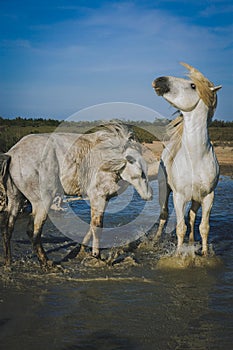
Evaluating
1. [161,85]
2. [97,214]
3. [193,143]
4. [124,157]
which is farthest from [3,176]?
[193,143]

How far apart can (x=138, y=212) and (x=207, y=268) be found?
12.1 feet

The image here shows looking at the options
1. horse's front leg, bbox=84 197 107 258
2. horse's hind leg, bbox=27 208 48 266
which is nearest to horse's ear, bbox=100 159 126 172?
horse's front leg, bbox=84 197 107 258

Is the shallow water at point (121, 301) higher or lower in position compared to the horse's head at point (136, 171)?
lower

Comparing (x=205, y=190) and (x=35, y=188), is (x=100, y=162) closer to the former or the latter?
(x=35, y=188)

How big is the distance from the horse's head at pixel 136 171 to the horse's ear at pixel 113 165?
0.07 metres

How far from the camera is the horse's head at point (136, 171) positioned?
17.3 feet

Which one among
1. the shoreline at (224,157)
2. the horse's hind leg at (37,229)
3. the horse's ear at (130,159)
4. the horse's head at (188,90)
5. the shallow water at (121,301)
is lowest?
the shallow water at (121,301)

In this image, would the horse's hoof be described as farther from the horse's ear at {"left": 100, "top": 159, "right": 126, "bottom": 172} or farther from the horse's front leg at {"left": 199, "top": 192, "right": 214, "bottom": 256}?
the horse's front leg at {"left": 199, "top": 192, "right": 214, "bottom": 256}

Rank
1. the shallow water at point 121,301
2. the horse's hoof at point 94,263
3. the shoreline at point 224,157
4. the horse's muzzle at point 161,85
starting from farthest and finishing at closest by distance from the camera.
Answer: the shoreline at point 224,157 → the horse's hoof at point 94,263 → the horse's muzzle at point 161,85 → the shallow water at point 121,301

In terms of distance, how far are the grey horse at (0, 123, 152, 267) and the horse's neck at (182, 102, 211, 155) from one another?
2.44 feet

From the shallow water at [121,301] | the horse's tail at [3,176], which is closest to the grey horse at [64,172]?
the horse's tail at [3,176]

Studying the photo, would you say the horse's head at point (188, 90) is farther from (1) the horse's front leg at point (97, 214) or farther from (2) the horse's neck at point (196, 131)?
(1) the horse's front leg at point (97, 214)

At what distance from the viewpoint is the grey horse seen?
4816mm

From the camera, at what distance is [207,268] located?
515 cm
